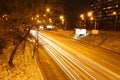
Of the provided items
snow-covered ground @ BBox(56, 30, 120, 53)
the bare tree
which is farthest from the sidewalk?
snow-covered ground @ BBox(56, 30, 120, 53)

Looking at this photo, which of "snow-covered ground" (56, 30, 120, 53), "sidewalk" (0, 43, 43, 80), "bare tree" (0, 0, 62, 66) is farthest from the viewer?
"snow-covered ground" (56, 30, 120, 53)

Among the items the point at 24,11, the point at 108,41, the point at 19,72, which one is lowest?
the point at 19,72

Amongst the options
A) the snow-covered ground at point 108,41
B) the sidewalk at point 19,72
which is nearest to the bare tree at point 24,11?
the sidewalk at point 19,72

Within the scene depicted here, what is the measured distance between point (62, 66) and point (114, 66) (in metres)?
6.10

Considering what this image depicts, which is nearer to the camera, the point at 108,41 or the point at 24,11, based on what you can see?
the point at 24,11

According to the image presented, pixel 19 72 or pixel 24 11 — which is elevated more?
pixel 24 11

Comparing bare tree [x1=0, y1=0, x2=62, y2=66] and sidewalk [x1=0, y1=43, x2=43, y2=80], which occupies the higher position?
bare tree [x1=0, y1=0, x2=62, y2=66]

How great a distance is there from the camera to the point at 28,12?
63.8 ft

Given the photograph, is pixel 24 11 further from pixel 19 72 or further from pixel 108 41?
pixel 108 41

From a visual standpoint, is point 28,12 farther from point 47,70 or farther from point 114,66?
point 114,66

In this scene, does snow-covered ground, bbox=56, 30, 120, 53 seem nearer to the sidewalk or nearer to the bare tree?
Answer: the sidewalk

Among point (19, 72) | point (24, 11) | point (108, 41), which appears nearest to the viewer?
point (24, 11)

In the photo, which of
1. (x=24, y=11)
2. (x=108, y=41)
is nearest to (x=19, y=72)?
(x=24, y=11)

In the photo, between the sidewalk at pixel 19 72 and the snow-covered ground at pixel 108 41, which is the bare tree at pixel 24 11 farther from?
the snow-covered ground at pixel 108 41
